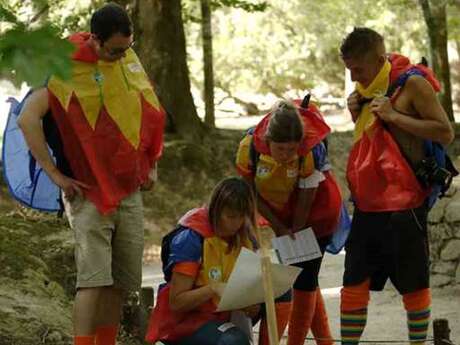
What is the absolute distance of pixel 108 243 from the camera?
4.68m

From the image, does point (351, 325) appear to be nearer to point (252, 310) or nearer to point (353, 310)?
point (353, 310)

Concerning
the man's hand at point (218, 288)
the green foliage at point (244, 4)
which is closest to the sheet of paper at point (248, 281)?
the man's hand at point (218, 288)

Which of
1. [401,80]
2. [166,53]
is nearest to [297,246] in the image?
[401,80]

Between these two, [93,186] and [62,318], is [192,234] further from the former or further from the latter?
[62,318]

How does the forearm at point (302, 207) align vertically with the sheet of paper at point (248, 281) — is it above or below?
above

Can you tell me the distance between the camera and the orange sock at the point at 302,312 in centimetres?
529

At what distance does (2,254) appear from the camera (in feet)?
20.9

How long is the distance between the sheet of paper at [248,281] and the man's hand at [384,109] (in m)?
0.87

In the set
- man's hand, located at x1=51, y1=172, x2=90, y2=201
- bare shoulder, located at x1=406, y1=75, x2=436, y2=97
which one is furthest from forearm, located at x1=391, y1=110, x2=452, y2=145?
man's hand, located at x1=51, y1=172, x2=90, y2=201

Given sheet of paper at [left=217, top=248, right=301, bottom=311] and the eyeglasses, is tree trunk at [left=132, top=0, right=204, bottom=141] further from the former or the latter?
sheet of paper at [left=217, top=248, right=301, bottom=311]

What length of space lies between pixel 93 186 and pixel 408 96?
150 cm

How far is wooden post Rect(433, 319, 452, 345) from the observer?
516cm

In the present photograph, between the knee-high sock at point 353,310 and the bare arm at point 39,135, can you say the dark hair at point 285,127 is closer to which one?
the knee-high sock at point 353,310

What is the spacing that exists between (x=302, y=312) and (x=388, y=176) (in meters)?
0.89
